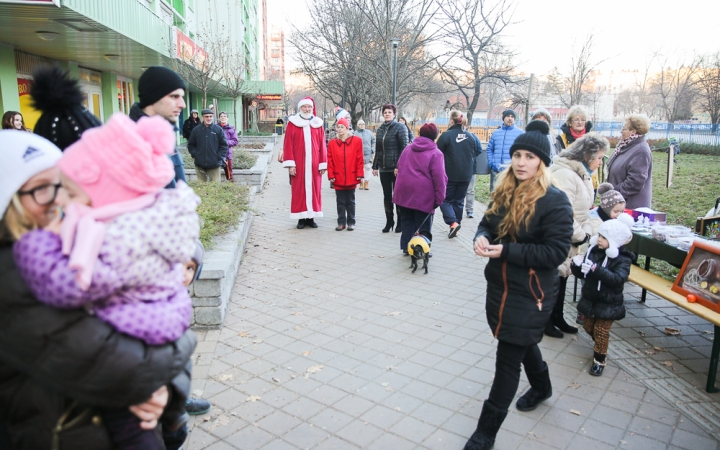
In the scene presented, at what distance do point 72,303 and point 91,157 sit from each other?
44 centimetres

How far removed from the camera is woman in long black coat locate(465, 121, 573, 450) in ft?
9.87

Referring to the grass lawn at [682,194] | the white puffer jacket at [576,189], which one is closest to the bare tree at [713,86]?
the grass lawn at [682,194]

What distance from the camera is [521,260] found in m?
2.99

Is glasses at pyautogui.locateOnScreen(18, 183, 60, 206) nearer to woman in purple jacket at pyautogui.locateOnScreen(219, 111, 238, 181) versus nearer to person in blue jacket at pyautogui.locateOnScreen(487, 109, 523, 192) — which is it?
person in blue jacket at pyautogui.locateOnScreen(487, 109, 523, 192)

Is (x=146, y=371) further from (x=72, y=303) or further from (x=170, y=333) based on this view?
(x=72, y=303)

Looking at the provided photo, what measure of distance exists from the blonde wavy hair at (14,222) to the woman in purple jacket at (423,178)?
224 inches

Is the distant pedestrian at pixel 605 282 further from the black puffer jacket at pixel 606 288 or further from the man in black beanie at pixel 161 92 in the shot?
the man in black beanie at pixel 161 92

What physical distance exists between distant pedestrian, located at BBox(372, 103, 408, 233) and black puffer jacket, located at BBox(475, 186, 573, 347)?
5802 mm

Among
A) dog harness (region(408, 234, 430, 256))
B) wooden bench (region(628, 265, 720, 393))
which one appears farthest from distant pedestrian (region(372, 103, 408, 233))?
wooden bench (region(628, 265, 720, 393))

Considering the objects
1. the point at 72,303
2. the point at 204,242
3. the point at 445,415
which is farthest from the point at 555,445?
the point at 204,242

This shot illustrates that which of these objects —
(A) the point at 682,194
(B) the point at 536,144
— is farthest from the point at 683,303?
(A) the point at 682,194

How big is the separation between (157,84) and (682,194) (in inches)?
552

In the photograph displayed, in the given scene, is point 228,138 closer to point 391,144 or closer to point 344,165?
point 344,165

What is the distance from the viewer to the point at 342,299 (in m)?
5.82
